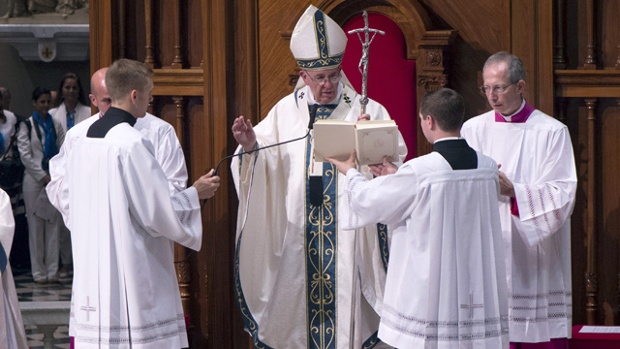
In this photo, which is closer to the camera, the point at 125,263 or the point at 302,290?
the point at 125,263

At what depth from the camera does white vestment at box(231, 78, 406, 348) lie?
6.07 meters

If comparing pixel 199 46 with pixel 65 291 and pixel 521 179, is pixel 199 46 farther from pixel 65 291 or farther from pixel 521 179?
pixel 65 291

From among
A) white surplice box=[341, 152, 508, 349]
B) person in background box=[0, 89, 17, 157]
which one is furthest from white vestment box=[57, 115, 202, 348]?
person in background box=[0, 89, 17, 157]

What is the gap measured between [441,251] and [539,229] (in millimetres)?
935

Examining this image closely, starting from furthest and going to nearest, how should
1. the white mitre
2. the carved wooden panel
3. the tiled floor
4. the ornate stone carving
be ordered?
the tiled floor → the ornate stone carving → the carved wooden panel → the white mitre

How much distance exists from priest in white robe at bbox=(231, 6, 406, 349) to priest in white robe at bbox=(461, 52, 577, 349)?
0.60 m

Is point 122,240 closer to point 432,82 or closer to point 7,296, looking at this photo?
point 7,296

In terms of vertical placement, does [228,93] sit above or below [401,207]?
above

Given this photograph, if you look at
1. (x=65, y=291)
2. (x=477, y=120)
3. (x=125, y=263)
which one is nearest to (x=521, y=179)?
(x=477, y=120)

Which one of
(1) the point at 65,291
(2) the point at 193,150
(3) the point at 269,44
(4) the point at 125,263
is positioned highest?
(3) the point at 269,44

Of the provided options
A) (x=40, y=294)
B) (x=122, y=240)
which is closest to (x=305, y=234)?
(x=122, y=240)

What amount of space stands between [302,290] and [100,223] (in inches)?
55.2

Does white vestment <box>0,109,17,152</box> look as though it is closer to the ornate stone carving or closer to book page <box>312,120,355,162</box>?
the ornate stone carving

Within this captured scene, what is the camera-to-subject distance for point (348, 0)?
6715 mm
